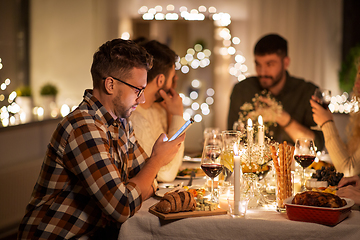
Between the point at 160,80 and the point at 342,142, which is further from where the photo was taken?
the point at 160,80

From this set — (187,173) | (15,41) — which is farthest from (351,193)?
(15,41)

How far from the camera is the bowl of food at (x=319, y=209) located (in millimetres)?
1303

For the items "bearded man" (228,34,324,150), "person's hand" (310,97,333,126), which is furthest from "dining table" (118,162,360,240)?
"bearded man" (228,34,324,150)

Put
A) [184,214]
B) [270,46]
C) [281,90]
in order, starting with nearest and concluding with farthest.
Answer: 1. [184,214]
2. [270,46]
3. [281,90]

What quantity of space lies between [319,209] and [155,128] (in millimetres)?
1421

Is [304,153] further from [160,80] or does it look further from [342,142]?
[160,80]

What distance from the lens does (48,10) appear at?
182 inches

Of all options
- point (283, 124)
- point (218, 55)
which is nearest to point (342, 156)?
point (283, 124)

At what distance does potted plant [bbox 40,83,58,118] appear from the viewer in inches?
171

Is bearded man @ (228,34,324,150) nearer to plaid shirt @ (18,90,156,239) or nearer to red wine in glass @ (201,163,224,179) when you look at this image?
red wine in glass @ (201,163,224,179)

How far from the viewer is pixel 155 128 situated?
254 centimetres

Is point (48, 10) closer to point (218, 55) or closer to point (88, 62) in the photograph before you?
point (88, 62)

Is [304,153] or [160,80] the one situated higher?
[160,80]

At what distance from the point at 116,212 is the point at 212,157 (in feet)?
1.51
